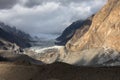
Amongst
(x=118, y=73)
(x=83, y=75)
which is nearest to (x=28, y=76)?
(x=83, y=75)

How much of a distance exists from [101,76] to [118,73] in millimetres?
3028

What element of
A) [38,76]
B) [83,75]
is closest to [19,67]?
[38,76]

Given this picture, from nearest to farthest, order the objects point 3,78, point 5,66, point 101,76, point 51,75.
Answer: point 101,76 → point 51,75 → point 3,78 → point 5,66

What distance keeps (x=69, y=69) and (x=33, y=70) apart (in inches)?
444

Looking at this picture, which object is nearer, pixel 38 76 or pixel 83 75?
pixel 83 75

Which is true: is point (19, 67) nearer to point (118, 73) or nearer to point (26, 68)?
point (26, 68)

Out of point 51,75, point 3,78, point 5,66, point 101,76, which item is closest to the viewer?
point 101,76

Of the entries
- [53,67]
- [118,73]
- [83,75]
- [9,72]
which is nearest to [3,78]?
[9,72]

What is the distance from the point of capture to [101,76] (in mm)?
69500

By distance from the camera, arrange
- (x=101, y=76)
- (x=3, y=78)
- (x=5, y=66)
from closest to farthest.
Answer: (x=101, y=76), (x=3, y=78), (x=5, y=66)

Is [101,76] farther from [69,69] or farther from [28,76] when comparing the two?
[28,76]

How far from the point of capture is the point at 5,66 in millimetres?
91125

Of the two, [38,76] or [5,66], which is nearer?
[38,76]

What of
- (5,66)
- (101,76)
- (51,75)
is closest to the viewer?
(101,76)
